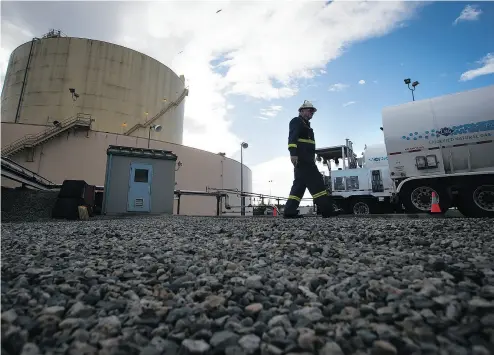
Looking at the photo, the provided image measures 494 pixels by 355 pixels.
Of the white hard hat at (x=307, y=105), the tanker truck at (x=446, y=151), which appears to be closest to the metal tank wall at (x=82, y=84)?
the white hard hat at (x=307, y=105)

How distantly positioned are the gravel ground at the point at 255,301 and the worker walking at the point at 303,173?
321 cm

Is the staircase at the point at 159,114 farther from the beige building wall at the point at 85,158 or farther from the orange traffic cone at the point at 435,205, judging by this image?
the orange traffic cone at the point at 435,205

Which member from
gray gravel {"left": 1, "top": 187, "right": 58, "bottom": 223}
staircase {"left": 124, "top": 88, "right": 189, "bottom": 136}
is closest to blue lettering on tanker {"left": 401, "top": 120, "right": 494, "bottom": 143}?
gray gravel {"left": 1, "top": 187, "right": 58, "bottom": 223}

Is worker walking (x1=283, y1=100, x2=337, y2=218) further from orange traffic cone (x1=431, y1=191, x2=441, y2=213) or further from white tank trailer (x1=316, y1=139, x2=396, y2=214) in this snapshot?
white tank trailer (x1=316, y1=139, x2=396, y2=214)

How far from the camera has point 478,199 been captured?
19.5 ft

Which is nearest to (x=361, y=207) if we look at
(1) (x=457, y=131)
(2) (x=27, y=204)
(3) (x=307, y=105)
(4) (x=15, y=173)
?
(1) (x=457, y=131)

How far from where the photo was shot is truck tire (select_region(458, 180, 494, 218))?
5.82 metres

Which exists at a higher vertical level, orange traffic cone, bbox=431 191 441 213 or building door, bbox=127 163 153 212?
building door, bbox=127 163 153 212

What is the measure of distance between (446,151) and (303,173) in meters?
4.44

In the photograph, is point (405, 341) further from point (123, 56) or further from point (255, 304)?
point (123, 56)

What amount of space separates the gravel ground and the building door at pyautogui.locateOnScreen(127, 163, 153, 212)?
28.1 ft

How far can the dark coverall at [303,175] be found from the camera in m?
5.54

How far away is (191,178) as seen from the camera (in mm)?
23625

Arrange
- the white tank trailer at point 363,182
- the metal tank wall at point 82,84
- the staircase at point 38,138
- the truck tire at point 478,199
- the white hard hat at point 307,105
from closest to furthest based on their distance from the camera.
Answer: the truck tire at point 478,199
the white hard hat at point 307,105
the white tank trailer at point 363,182
the staircase at point 38,138
the metal tank wall at point 82,84
